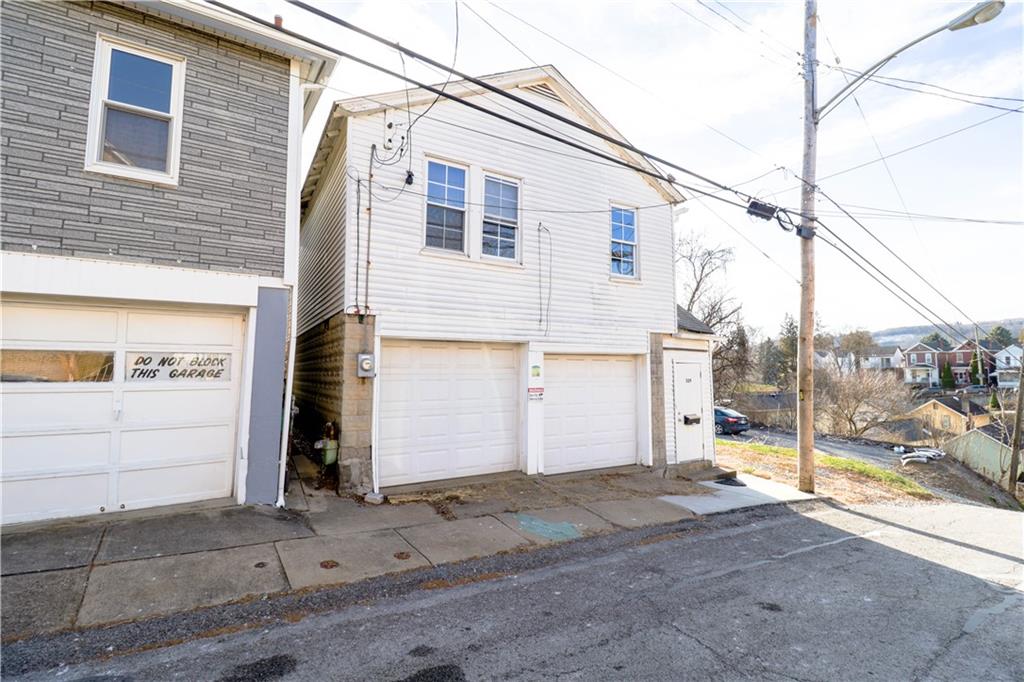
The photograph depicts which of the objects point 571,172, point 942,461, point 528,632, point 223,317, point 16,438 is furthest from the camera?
point 942,461

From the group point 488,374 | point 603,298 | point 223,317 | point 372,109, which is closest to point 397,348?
point 488,374

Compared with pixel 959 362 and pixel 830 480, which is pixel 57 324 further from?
pixel 959 362

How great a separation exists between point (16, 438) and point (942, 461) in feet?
94.7

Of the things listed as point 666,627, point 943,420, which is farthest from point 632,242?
point 943,420

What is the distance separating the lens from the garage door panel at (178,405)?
18.5 feet

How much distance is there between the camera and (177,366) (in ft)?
19.5

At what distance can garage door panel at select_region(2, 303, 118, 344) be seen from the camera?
16.8ft

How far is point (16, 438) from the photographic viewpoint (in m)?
5.09

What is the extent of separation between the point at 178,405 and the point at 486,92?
7081 mm

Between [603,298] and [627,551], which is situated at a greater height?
[603,298]

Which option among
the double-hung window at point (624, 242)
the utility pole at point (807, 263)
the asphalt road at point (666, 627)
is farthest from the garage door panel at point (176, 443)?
the utility pole at point (807, 263)

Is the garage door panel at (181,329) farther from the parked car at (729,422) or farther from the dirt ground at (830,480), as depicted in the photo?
the parked car at (729,422)

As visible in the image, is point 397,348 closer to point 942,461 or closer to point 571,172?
point 571,172

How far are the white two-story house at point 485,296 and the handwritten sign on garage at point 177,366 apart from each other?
1595mm
